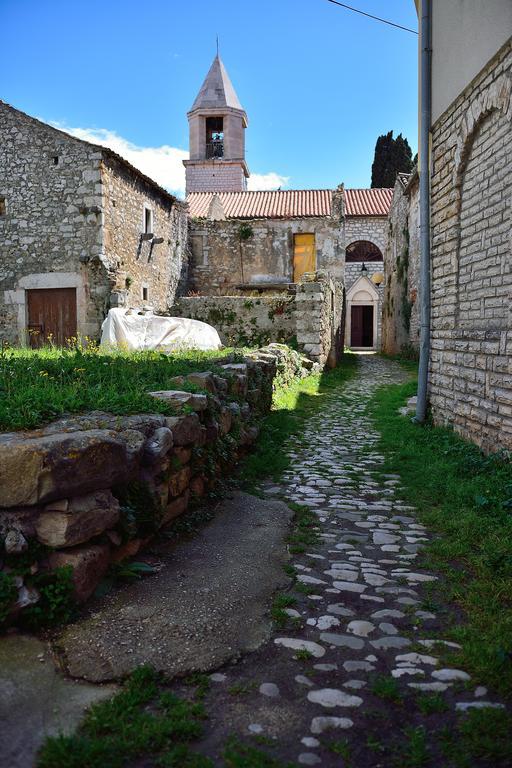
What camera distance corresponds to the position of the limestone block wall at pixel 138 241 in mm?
15125

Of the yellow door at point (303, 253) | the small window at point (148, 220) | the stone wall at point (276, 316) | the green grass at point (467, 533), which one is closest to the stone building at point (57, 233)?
the small window at point (148, 220)

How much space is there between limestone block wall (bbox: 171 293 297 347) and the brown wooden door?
3487mm

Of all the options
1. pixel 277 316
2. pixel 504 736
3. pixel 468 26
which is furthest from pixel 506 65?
pixel 277 316

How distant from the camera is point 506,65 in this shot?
5.16 meters

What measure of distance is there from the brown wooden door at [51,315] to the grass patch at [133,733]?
14.1 metres

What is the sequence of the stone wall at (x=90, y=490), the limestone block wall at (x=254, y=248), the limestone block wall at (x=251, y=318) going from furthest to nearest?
the limestone block wall at (x=254, y=248) < the limestone block wall at (x=251, y=318) < the stone wall at (x=90, y=490)

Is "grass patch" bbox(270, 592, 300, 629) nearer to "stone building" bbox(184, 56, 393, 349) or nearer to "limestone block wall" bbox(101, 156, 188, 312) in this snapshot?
"limestone block wall" bbox(101, 156, 188, 312)

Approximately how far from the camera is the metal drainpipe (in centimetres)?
742

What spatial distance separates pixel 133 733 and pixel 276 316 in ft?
42.4

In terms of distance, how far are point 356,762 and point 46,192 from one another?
1587cm

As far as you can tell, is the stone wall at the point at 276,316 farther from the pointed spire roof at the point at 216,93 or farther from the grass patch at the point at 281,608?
the pointed spire roof at the point at 216,93

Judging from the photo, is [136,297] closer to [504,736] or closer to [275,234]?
[275,234]

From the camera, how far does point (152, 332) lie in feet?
43.4

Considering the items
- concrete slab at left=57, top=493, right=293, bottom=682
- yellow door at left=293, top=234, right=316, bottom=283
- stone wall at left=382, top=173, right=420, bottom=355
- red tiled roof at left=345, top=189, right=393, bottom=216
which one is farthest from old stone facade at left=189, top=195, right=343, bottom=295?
concrete slab at left=57, top=493, right=293, bottom=682
